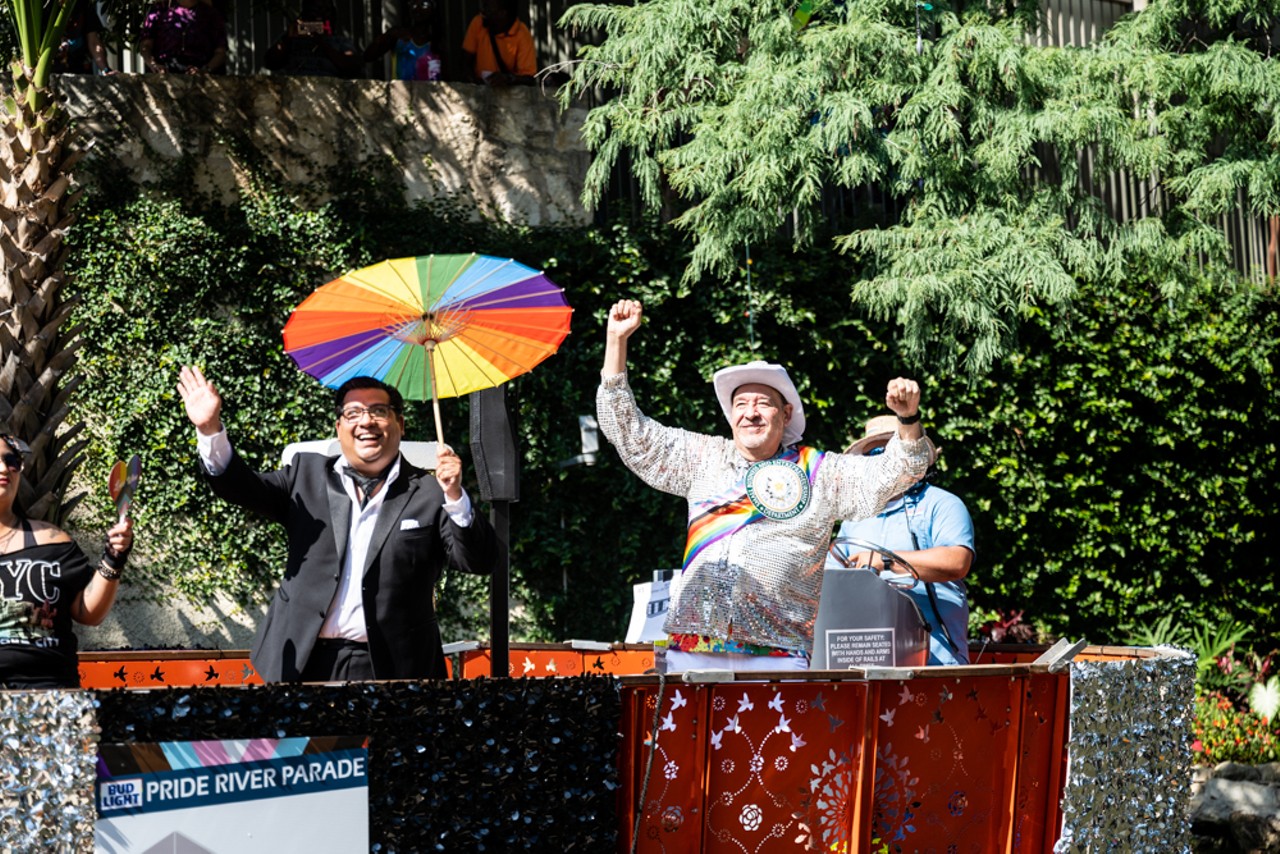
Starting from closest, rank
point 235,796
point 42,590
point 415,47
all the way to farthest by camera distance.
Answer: point 235,796 < point 42,590 < point 415,47

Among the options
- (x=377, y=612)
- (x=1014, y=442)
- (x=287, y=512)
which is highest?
(x=1014, y=442)

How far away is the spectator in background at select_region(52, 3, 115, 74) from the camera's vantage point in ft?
32.4

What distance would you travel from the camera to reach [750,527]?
4824 mm

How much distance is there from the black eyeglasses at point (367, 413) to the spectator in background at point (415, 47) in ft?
20.7

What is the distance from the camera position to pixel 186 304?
Answer: 957 centimetres

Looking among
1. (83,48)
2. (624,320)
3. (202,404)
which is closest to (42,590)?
(202,404)

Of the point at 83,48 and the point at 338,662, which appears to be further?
the point at 83,48

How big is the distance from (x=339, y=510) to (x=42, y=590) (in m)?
0.90

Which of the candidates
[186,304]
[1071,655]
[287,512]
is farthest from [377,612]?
[186,304]

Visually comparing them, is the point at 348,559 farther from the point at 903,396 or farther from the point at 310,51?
the point at 310,51

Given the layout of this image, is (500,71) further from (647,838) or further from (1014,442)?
(647,838)

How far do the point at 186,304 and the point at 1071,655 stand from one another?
665 cm

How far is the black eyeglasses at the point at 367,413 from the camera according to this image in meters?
4.73

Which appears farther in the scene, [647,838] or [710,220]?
[710,220]
